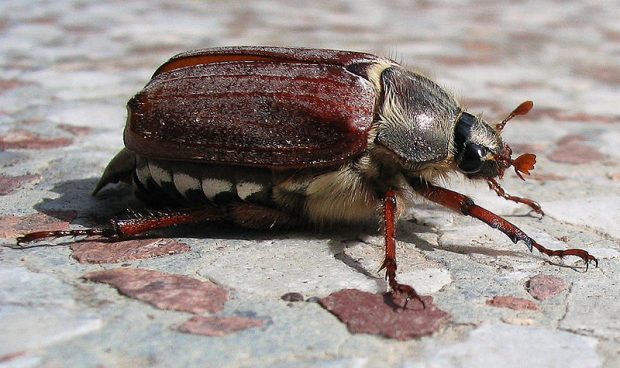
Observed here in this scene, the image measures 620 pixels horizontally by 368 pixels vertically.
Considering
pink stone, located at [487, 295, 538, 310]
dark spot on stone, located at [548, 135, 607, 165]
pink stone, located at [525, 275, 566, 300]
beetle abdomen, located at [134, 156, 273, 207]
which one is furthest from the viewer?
dark spot on stone, located at [548, 135, 607, 165]

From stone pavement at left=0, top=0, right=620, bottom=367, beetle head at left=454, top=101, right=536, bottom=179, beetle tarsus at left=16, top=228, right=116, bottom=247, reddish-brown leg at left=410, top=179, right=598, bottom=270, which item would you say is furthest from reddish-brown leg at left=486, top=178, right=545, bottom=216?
beetle tarsus at left=16, top=228, right=116, bottom=247

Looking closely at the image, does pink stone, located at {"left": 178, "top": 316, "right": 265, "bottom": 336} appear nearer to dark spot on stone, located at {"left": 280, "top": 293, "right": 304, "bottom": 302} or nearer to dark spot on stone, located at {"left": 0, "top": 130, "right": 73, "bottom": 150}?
dark spot on stone, located at {"left": 280, "top": 293, "right": 304, "bottom": 302}

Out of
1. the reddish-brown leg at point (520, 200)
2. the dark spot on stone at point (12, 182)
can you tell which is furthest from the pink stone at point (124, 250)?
the reddish-brown leg at point (520, 200)

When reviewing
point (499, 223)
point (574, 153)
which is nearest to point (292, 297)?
point (499, 223)

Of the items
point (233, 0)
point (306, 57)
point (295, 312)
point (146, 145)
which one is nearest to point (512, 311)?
point (295, 312)

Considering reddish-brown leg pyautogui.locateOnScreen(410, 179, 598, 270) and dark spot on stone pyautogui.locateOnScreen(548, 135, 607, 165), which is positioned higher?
reddish-brown leg pyautogui.locateOnScreen(410, 179, 598, 270)

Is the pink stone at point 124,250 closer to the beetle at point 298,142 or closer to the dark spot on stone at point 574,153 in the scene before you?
the beetle at point 298,142

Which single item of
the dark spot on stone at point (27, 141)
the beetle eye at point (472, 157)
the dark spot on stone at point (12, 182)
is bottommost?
the dark spot on stone at point (27, 141)
